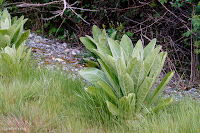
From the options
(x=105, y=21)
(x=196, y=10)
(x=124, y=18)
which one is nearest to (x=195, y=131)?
(x=196, y=10)

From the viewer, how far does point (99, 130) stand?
178 centimetres

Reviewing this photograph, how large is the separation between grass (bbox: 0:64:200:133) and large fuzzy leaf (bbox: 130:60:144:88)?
30cm

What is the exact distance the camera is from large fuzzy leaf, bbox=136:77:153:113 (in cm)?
182

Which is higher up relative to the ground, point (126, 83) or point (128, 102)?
point (126, 83)

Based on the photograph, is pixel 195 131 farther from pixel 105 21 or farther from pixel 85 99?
pixel 105 21

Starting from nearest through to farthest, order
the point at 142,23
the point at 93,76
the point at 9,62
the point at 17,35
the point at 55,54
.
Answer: the point at 93,76
the point at 9,62
the point at 17,35
the point at 55,54
the point at 142,23

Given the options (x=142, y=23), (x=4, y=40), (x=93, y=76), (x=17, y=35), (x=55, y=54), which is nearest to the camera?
(x=93, y=76)

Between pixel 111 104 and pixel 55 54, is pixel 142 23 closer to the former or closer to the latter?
pixel 55 54

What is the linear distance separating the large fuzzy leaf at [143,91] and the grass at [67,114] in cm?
14

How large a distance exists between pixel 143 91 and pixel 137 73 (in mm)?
162

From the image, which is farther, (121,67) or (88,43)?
(88,43)

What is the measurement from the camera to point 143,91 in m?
1.86

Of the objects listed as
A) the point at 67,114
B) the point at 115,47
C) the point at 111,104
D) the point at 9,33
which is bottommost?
the point at 67,114

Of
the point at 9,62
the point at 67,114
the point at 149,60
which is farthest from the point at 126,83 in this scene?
the point at 9,62
